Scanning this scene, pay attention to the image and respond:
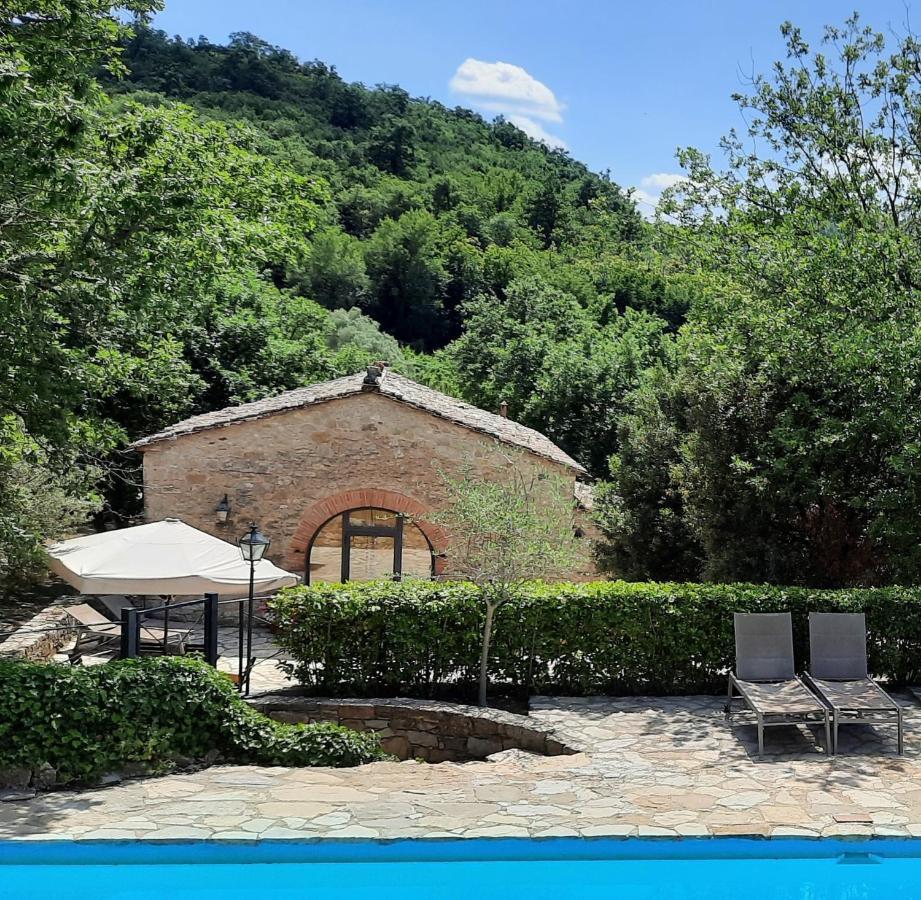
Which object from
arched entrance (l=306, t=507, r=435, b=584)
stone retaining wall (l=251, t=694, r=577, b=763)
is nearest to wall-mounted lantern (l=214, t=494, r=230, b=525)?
arched entrance (l=306, t=507, r=435, b=584)

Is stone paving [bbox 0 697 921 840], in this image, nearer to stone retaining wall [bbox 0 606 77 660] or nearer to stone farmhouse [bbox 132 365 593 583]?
stone retaining wall [bbox 0 606 77 660]

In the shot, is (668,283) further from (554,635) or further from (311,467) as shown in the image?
(554,635)

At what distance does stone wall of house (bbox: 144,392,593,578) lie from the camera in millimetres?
18219

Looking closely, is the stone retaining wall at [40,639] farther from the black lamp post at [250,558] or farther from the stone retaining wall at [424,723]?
the stone retaining wall at [424,723]

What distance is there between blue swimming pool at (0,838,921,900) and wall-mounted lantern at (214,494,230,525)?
11.2m

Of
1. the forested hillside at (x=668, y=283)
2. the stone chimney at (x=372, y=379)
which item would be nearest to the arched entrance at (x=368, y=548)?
the stone chimney at (x=372, y=379)

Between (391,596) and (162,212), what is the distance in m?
5.36

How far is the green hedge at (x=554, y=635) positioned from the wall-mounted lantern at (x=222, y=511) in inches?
259

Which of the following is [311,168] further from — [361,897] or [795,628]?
[361,897]

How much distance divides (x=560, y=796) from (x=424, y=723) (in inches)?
118

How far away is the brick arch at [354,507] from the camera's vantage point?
60.4ft

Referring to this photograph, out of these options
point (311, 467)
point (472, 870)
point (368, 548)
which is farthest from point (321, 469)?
point (472, 870)

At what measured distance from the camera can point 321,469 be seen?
1842cm

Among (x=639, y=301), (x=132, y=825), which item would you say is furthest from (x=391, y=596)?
(x=639, y=301)
